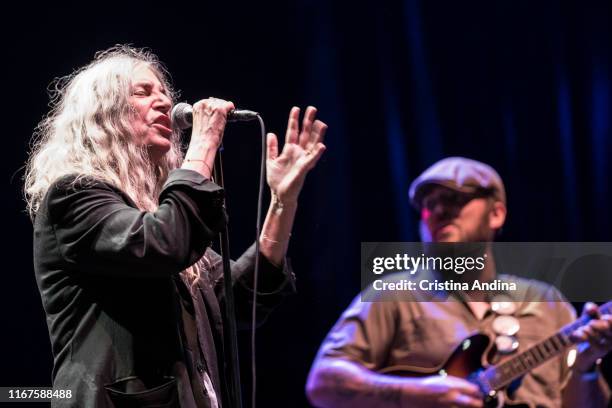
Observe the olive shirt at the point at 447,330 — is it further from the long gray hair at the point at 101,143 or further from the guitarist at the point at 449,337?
the long gray hair at the point at 101,143

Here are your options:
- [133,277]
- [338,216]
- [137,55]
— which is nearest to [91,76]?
[137,55]

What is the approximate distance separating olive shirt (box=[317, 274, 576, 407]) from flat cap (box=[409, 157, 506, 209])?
0.99 ft

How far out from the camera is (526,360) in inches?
87.0

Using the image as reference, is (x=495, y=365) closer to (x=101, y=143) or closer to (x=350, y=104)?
(x=350, y=104)

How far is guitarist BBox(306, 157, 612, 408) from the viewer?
2.17m

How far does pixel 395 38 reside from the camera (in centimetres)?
269

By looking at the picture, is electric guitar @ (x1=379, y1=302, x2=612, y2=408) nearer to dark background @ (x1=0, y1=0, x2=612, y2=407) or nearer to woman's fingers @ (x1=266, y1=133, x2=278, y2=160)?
dark background @ (x1=0, y1=0, x2=612, y2=407)

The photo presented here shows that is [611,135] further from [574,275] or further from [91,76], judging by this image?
→ [91,76]

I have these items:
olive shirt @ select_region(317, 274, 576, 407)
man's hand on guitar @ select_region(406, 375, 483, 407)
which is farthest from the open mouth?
man's hand on guitar @ select_region(406, 375, 483, 407)

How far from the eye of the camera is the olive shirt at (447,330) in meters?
2.19

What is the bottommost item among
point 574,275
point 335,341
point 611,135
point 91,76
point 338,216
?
point 335,341

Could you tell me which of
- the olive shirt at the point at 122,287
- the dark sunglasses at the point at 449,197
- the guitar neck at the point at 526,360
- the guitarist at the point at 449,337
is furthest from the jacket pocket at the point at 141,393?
the dark sunglasses at the point at 449,197

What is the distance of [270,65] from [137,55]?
32.6 inches

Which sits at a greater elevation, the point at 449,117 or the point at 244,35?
the point at 244,35
